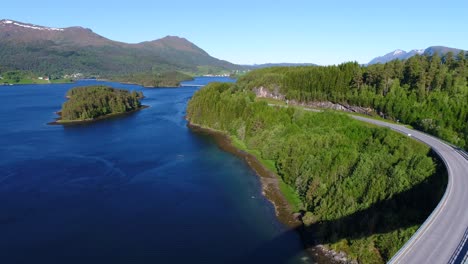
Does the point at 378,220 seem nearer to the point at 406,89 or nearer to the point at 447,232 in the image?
the point at 447,232

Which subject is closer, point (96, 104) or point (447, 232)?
point (447, 232)

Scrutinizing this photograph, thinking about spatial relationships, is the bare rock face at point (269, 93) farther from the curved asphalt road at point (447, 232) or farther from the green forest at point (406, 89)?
the curved asphalt road at point (447, 232)

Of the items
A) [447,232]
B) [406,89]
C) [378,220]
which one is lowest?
[378,220]

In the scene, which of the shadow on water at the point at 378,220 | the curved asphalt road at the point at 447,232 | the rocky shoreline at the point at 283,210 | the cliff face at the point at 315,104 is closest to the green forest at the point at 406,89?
the cliff face at the point at 315,104

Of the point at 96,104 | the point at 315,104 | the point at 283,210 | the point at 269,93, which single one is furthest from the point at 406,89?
the point at 96,104

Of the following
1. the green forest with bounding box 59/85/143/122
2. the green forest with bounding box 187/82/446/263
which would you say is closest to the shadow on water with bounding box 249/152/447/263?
the green forest with bounding box 187/82/446/263

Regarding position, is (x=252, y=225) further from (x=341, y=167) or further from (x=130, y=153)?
(x=130, y=153)

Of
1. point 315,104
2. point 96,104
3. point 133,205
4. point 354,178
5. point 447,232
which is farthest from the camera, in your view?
point 96,104
